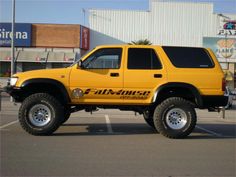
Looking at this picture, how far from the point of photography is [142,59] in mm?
Answer: 10930

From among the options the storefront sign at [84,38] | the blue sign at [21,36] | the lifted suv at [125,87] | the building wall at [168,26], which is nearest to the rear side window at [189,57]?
the lifted suv at [125,87]

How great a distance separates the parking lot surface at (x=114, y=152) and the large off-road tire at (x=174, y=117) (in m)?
0.23

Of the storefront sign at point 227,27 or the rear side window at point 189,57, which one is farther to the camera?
the storefront sign at point 227,27

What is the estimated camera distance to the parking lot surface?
7.08m

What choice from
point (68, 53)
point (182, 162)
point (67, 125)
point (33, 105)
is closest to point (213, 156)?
point (182, 162)

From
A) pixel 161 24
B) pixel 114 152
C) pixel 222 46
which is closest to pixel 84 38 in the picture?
pixel 161 24

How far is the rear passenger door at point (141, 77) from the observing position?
35.1ft

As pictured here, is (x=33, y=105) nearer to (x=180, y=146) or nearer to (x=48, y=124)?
(x=48, y=124)

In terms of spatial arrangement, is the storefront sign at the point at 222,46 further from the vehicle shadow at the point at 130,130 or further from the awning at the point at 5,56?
the vehicle shadow at the point at 130,130

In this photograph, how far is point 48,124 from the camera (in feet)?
34.7

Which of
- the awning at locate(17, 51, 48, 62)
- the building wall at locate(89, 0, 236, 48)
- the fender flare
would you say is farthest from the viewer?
the building wall at locate(89, 0, 236, 48)

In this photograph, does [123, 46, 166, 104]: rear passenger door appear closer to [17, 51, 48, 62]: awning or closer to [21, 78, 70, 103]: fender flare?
[21, 78, 70, 103]: fender flare

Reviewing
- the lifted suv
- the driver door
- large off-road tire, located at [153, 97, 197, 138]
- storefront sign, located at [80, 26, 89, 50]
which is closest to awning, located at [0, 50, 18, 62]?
storefront sign, located at [80, 26, 89, 50]

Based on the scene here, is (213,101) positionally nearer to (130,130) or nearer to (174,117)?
(174,117)
